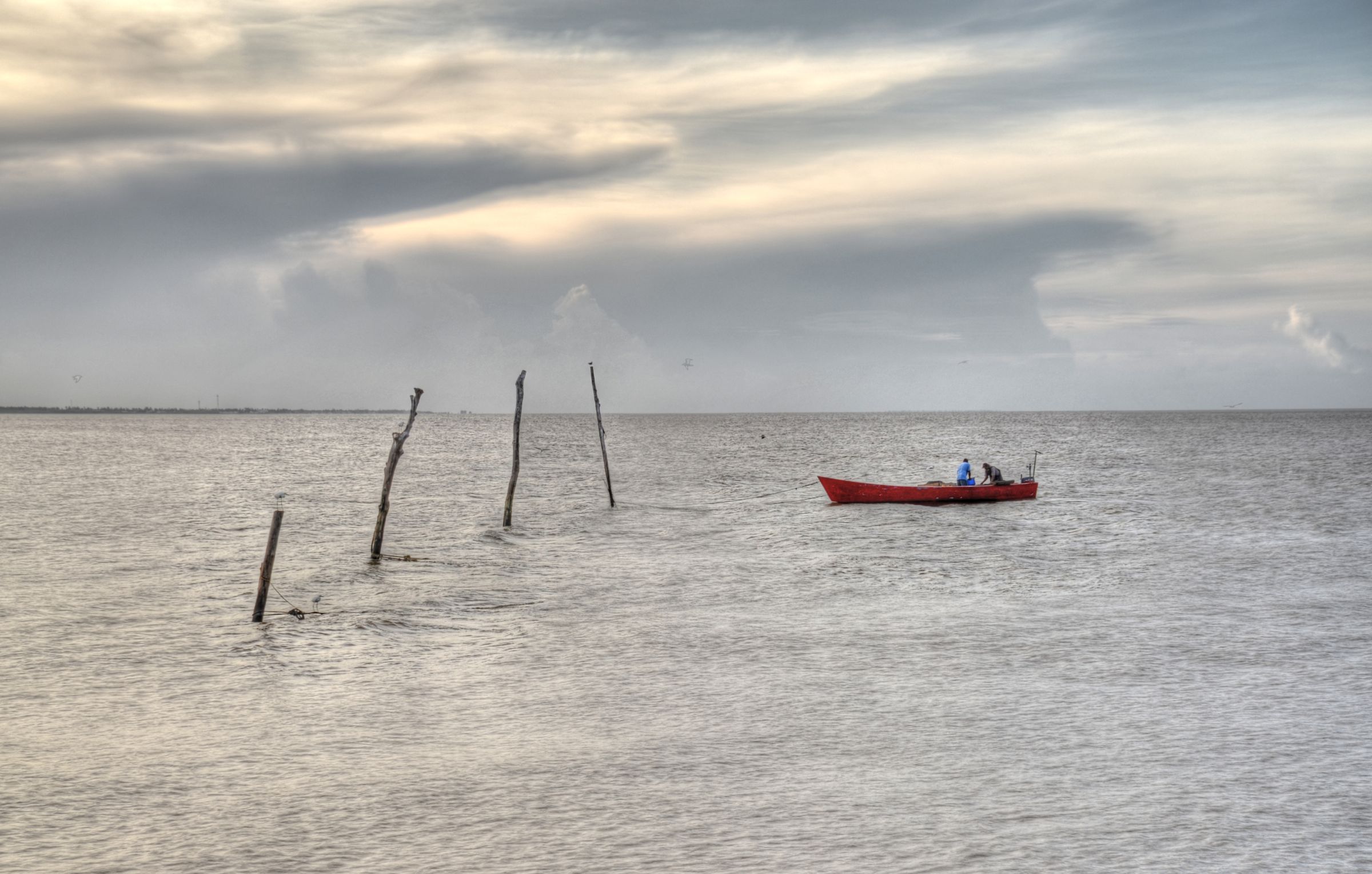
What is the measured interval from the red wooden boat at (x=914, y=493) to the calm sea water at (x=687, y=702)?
8.48 m

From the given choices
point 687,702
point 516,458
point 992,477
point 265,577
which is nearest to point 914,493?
point 992,477

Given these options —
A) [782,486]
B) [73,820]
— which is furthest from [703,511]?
[73,820]

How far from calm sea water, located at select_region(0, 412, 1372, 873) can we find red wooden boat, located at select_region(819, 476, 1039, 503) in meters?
8.48

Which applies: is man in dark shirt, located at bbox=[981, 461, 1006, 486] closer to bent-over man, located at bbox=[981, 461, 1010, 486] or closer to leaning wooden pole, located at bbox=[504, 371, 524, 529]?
bent-over man, located at bbox=[981, 461, 1010, 486]

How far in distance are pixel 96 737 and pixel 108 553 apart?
53.8 ft

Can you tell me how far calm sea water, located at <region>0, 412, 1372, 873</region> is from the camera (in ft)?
27.5

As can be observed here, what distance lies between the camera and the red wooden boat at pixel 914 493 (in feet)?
130

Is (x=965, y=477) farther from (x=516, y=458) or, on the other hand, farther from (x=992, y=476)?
(x=516, y=458)

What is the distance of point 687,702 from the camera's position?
12.3m

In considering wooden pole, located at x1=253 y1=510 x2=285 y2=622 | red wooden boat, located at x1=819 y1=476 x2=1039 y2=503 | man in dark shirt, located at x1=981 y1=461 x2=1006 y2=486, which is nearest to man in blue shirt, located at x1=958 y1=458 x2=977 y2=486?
red wooden boat, located at x1=819 y1=476 x2=1039 y2=503

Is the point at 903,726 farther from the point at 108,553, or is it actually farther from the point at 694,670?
the point at 108,553

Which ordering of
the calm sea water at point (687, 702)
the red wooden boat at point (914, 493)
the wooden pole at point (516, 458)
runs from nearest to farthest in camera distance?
the calm sea water at point (687, 702), the wooden pole at point (516, 458), the red wooden boat at point (914, 493)

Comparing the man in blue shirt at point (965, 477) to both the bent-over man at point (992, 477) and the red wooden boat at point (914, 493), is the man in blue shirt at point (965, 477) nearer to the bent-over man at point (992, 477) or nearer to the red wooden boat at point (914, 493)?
the red wooden boat at point (914, 493)

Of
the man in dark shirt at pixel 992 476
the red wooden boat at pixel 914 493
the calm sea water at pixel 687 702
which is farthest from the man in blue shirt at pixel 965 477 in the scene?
the calm sea water at pixel 687 702
